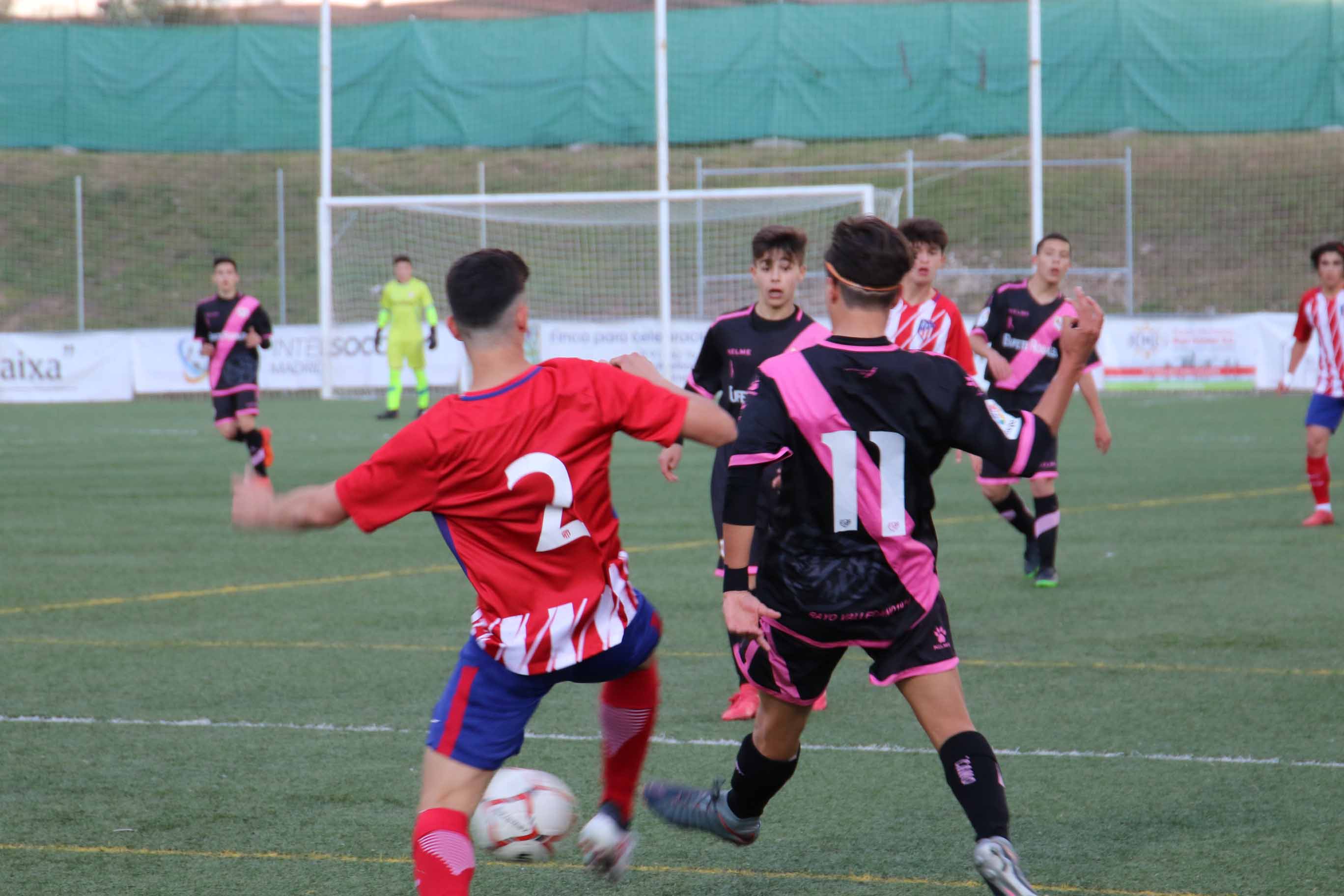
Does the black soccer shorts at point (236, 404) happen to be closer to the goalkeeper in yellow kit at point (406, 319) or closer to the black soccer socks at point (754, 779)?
the goalkeeper in yellow kit at point (406, 319)

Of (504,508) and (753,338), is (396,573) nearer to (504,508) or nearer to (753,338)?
(753,338)

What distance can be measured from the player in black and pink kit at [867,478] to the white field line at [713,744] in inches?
65.0

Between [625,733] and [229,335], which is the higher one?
[229,335]

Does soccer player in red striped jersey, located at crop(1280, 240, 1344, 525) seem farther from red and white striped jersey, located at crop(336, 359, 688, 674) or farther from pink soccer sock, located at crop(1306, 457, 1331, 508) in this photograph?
red and white striped jersey, located at crop(336, 359, 688, 674)

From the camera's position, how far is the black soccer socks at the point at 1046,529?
28.1ft

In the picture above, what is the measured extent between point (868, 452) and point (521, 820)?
1171 mm

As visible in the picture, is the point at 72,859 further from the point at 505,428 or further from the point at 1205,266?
the point at 1205,266

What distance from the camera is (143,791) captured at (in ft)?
15.5

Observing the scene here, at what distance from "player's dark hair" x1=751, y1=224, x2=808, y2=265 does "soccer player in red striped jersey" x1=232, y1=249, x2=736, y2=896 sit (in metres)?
2.33

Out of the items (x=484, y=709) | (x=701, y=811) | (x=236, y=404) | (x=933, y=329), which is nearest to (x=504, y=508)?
(x=484, y=709)

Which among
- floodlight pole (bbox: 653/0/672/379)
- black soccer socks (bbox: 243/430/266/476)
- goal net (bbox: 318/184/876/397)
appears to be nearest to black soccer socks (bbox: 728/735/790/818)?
black soccer socks (bbox: 243/430/266/476)

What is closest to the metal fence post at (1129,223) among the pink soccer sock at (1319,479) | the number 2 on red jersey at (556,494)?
the pink soccer sock at (1319,479)

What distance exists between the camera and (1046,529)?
8609 mm

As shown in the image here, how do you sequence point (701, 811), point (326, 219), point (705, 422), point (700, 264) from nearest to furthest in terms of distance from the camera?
point (705, 422)
point (701, 811)
point (326, 219)
point (700, 264)
